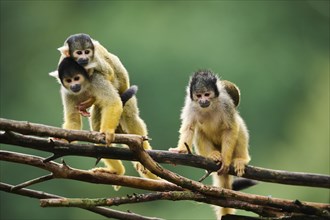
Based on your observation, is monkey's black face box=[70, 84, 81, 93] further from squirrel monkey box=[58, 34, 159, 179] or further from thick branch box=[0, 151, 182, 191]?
thick branch box=[0, 151, 182, 191]

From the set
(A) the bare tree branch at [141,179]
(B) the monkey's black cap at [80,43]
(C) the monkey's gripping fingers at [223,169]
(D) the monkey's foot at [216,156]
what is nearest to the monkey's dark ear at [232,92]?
(D) the monkey's foot at [216,156]

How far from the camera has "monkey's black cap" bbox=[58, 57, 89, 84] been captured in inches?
171

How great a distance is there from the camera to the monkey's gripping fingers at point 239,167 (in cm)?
444

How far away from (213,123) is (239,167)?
1.89 ft

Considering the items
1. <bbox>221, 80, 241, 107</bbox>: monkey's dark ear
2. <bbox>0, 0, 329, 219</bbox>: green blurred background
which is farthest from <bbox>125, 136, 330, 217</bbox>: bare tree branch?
<bbox>0, 0, 329, 219</bbox>: green blurred background

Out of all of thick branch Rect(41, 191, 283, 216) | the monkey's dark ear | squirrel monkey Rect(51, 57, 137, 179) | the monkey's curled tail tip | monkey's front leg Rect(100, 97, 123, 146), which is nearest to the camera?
thick branch Rect(41, 191, 283, 216)

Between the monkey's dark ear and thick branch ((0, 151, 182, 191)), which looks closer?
thick branch ((0, 151, 182, 191))

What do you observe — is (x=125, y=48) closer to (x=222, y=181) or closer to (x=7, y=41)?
(x=7, y=41)

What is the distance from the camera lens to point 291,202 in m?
4.11

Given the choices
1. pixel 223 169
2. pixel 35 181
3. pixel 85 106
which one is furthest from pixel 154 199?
pixel 85 106

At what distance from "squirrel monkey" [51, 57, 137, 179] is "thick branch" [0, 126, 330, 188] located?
0.30m

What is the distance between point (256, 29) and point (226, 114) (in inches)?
408

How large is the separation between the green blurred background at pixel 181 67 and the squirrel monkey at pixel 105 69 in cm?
573

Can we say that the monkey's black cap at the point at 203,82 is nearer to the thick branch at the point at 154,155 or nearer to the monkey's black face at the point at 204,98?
the monkey's black face at the point at 204,98
